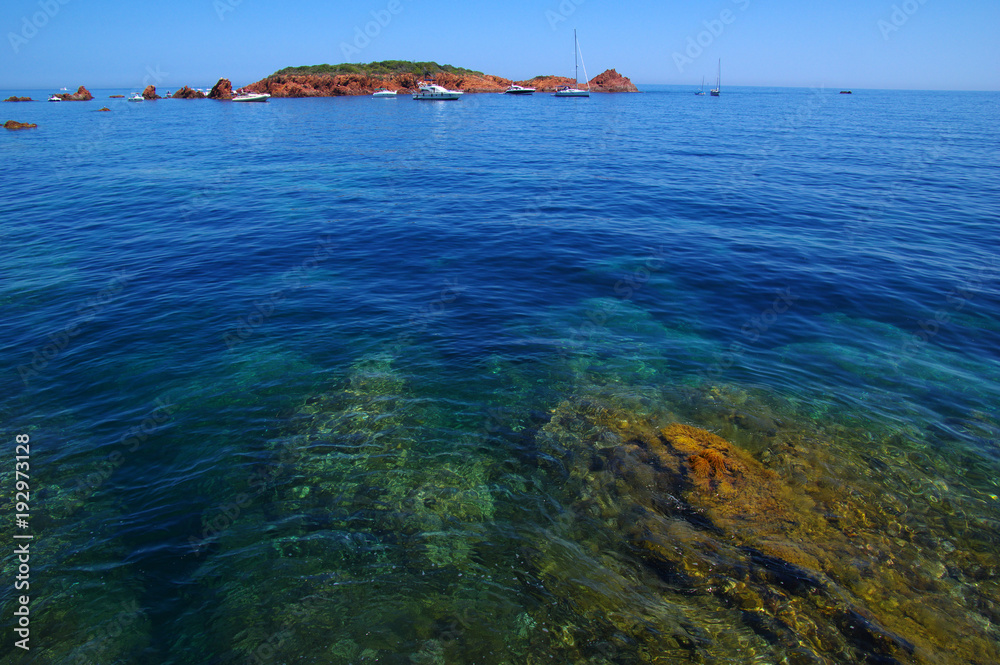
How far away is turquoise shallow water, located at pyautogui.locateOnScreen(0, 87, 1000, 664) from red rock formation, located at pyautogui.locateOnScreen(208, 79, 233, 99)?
506ft

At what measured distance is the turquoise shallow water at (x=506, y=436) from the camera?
22.9ft

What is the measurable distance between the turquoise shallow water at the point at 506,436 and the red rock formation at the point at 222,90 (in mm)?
154164

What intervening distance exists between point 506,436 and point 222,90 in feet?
599

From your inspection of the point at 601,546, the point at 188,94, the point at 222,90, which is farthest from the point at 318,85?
the point at 601,546

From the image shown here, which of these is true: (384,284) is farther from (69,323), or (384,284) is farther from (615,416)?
(615,416)

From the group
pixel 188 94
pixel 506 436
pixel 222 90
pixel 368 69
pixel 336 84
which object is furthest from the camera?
pixel 368 69

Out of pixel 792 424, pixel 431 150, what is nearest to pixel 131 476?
pixel 792 424

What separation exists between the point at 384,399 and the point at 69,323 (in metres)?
11.9

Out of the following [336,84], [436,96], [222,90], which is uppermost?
[336,84]

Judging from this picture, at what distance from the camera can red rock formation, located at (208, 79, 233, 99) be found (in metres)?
150

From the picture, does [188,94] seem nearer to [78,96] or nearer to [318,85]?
[78,96]

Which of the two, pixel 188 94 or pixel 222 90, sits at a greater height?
pixel 188 94

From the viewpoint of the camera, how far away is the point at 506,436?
10852 millimetres

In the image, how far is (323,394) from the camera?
484 inches
